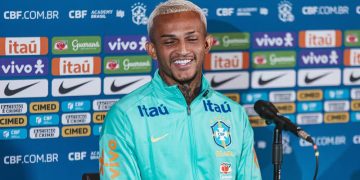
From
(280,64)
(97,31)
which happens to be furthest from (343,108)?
(97,31)

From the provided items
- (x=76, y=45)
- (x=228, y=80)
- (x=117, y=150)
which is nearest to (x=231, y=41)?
(x=228, y=80)

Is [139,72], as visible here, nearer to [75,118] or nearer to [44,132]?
[75,118]

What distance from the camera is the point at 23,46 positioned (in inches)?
183

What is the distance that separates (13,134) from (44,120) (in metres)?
0.19

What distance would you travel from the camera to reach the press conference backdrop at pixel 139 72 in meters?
4.67

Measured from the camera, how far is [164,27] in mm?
3572

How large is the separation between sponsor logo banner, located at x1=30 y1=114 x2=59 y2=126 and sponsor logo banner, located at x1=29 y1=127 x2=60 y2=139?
28 millimetres

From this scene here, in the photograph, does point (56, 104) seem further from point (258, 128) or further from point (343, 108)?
point (343, 108)

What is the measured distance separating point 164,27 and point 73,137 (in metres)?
1.47

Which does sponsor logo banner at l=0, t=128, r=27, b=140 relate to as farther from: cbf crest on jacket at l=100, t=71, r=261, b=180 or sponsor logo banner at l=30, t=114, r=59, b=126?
cbf crest on jacket at l=100, t=71, r=261, b=180

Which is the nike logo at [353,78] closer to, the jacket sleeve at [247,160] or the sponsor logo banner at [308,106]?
the sponsor logo banner at [308,106]

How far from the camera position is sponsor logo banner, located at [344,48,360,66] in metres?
5.31

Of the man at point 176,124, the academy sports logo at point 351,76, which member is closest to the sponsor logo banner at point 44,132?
the man at point 176,124

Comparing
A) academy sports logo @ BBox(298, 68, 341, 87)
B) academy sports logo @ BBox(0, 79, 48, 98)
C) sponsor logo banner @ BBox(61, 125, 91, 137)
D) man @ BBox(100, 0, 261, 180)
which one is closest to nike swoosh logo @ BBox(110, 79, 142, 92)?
sponsor logo banner @ BBox(61, 125, 91, 137)
